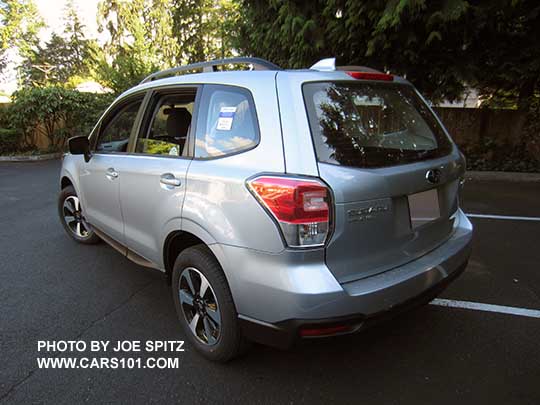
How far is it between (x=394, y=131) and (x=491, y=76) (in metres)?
7.13

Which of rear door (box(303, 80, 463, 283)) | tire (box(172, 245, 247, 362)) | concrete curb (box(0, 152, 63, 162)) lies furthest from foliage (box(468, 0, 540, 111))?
concrete curb (box(0, 152, 63, 162))

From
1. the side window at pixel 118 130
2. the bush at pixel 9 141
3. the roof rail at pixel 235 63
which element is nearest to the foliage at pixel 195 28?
the bush at pixel 9 141

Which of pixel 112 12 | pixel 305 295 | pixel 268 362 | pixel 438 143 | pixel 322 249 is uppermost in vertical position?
pixel 112 12

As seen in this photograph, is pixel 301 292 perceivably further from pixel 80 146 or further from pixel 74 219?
pixel 74 219

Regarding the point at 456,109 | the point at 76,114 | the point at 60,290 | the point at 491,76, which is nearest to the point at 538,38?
the point at 491,76

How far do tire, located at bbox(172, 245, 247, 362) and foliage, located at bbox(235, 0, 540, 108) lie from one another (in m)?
5.52

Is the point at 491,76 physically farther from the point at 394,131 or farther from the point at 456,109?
the point at 394,131

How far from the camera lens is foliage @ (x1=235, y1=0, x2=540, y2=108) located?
6.50 meters

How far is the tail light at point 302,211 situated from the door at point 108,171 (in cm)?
184

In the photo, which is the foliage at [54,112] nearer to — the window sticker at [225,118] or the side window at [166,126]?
the side window at [166,126]

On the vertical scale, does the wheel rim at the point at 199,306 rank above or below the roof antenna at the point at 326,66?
below

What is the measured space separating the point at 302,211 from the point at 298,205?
0.04 metres

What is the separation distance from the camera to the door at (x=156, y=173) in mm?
2479

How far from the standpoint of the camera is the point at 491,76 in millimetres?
7887
